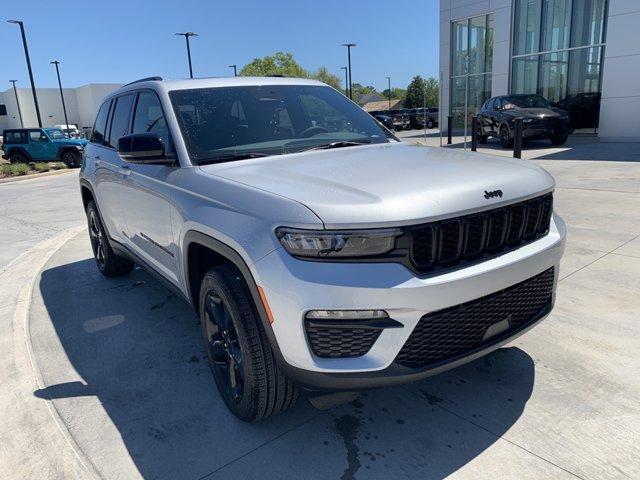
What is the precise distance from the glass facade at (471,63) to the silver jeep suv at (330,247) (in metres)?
21.1

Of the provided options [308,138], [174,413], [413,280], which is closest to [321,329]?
[413,280]

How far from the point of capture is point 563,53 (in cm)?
1922

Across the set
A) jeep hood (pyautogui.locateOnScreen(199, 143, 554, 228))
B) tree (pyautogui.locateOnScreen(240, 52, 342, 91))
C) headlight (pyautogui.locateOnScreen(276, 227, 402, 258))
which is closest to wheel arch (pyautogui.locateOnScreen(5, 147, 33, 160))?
jeep hood (pyautogui.locateOnScreen(199, 143, 554, 228))

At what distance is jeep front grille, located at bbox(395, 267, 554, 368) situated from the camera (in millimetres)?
2113

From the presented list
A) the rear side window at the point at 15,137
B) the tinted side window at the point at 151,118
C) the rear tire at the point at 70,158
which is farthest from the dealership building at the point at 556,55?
the rear side window at the point at 15,137

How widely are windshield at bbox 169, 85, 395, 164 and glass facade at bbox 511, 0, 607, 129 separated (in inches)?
688

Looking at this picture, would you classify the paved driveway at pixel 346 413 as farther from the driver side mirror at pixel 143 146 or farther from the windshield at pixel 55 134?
the windshield at pixel 55 134

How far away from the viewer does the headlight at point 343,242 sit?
6.57 ft

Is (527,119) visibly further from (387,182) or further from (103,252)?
(387,182)

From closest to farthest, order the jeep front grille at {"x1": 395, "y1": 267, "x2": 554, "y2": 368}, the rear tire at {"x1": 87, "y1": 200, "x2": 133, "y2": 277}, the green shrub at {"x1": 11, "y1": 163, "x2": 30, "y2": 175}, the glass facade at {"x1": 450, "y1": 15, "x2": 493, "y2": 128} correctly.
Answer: the jeep front grille at {"x1": 395, "y1": 267, "x2": 554, "y2": 368}, the rear tire at {"x1": 87, "y1": 200, "x2": 133, "y2": 277}, the green shrub at {"x1": 11, "y1": 163, "x2": 30, "y2": 175}, the glass facade at {"x1": 450, "y1": 15, "x2": 493, "y2": 128}

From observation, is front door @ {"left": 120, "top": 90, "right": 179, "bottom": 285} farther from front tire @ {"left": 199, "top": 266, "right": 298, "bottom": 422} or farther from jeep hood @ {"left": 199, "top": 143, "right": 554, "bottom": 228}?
front tire @ {"left": 199, "top": 266, "right": 298, "bottom": 422}

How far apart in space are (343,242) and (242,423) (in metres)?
1.28

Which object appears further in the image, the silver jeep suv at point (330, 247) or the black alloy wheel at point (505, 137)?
the black alloy wheel at point (505, 137)

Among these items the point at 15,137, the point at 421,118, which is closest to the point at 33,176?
the point at 15,137
